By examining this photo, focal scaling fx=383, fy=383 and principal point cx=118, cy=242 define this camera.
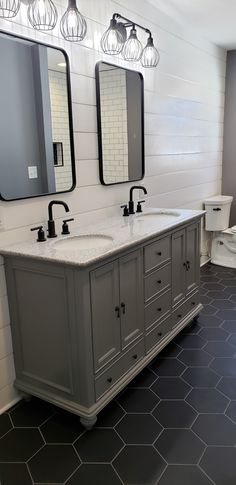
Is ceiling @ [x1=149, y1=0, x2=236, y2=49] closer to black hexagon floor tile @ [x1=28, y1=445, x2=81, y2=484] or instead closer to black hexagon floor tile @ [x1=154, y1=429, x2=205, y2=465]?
black hexagon floor tile @ [x1=154, y1=429, x2=205, y2=465]

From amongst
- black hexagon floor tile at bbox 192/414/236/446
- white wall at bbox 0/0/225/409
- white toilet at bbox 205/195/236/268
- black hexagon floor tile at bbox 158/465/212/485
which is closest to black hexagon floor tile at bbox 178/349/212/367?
black hexagon floor tile at bbox 192/414/236/446

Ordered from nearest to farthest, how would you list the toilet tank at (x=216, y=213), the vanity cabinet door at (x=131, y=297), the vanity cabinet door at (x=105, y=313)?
the vanity cabinet door at (x=105, y=313)
the vanity cabinet door at (x=131, y=297)
the toilet tank at (x=216, y=213)

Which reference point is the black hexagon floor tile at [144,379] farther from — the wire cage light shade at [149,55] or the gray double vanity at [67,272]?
the wire cage light shade at [149,55]

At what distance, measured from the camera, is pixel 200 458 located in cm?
171

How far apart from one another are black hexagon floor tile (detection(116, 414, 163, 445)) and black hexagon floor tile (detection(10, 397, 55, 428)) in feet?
1.31

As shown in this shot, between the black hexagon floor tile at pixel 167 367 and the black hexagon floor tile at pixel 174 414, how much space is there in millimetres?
271

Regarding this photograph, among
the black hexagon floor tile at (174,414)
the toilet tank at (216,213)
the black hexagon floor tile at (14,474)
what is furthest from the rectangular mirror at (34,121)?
the toilet tank at (216,213)

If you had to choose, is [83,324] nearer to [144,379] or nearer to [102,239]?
[102,239]

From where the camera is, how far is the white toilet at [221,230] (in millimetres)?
4316

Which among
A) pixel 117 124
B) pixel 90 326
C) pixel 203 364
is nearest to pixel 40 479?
pixel 90 326

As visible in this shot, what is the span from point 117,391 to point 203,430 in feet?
1.52

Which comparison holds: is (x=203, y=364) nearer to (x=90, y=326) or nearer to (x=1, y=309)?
(x=90, y=326)

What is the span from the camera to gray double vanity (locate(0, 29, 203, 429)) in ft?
5.93

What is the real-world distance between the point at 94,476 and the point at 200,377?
0.92 metres
